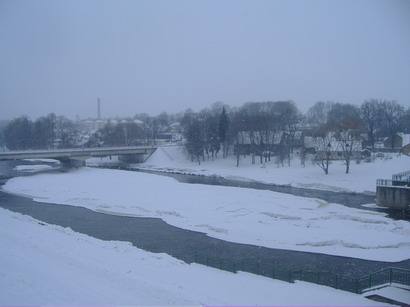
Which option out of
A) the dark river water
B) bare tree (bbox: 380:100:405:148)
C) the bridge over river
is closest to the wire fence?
the dark river water

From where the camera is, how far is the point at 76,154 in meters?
74.2

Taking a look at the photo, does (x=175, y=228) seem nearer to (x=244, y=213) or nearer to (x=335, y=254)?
(x=244, y=213)

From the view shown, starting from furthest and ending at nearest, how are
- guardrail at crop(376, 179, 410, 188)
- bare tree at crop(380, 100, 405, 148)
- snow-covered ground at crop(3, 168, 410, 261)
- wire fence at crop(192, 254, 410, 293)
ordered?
bare tree at crop(380, 100, 405, 148)
guardrail at crop(376, 179, 410, 188)
snow-covered ground at crop(3, 168, 410, 261)
wire fence at crop(192, 254, 410, 293)

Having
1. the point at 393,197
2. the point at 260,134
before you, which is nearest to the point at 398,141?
the point at 260,134

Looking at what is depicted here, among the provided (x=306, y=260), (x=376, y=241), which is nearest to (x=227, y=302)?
(x=306, y=260)

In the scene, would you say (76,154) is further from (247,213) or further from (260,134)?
(247,213)

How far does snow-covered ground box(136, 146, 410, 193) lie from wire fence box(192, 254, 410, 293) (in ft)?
90.0

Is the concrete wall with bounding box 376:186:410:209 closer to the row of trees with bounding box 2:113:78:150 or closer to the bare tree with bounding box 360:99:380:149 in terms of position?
the bare tree with bounding box 360:99:380:149

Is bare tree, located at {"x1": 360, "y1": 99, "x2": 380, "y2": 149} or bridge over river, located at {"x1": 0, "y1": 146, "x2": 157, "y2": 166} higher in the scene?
bare tree, located at {"x1": 360, "y1": 99, "x2": 380, "y2": 149}

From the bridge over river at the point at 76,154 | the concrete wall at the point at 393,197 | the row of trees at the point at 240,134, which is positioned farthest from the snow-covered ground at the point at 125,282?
the row of trees at the point at 240,134

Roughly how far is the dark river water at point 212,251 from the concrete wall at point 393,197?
1570 centimetres

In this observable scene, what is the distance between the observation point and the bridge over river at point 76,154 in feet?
225

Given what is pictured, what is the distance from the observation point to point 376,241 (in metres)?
26.1

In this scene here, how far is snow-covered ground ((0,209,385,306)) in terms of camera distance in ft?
49.6
